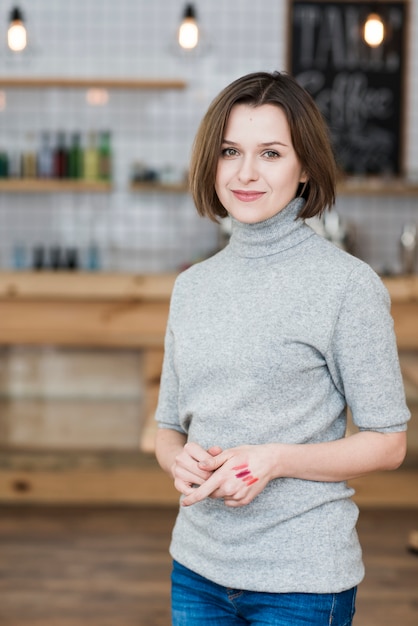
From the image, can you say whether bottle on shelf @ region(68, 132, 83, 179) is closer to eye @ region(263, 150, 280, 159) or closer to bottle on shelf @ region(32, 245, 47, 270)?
bottle on shelf @ region(32, 245, 47, 270)

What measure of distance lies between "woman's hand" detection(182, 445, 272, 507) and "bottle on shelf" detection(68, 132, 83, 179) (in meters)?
4.04

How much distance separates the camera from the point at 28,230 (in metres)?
5.23

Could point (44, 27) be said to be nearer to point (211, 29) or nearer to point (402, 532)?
point (211, 29)

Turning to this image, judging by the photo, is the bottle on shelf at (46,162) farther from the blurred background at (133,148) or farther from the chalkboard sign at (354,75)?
the chalkboard sign at (354,75)

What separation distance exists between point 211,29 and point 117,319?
6.46 ft

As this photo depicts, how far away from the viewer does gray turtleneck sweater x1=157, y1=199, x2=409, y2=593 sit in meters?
1.16

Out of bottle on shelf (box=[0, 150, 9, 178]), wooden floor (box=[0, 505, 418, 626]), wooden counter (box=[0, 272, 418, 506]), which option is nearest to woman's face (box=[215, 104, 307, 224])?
wooden floor (box=[0, 505, 418, 626])

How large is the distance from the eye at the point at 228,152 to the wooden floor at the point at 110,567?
2.11m

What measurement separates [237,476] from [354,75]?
14.3 feet

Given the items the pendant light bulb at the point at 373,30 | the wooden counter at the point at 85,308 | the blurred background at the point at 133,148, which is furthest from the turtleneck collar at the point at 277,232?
the blurred background at the point at 133,148

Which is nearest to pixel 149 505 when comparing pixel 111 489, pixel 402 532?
pixel 111 489

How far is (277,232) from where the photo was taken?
1.24 meters

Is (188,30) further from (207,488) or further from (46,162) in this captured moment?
(207,488)

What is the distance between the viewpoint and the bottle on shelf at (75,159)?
Result: 196 inches
